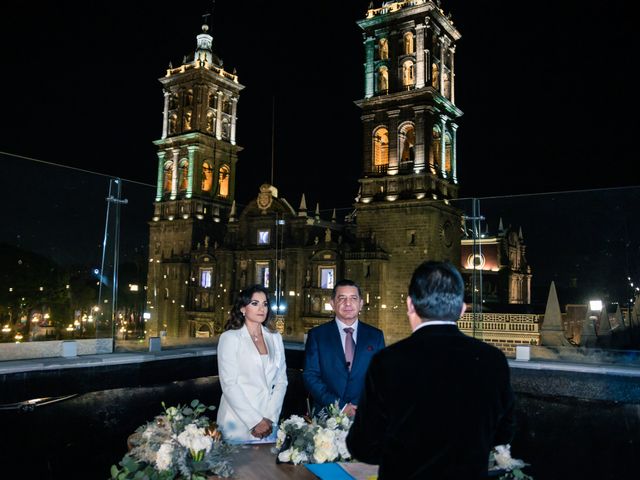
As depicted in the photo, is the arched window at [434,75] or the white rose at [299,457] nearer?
the white rose at [299,457]

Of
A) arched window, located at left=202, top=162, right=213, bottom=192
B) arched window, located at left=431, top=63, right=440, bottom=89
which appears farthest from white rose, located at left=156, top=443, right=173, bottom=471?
arched window, located at left=202, top=162, right=213, bottom=192

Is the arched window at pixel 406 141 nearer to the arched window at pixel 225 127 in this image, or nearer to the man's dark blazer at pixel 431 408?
the arched window at pixel 225 127

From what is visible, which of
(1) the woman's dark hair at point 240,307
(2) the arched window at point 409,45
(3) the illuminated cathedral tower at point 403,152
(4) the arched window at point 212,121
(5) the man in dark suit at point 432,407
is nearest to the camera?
(5) the man in dark suit at point 432,407

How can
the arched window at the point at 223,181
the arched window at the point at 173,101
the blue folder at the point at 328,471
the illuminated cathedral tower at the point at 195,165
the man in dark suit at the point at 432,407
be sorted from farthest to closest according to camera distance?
the arched window at the point at 173,101 < the arched window at the point at 223,181 < the illuminated cathedral tower at the point at 195,165 < the blue folder at the point at 328,471 < the man in dark suit at the point at 432,407

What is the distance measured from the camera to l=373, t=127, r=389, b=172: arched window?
108ft

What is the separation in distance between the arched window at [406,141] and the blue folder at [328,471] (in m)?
29.9

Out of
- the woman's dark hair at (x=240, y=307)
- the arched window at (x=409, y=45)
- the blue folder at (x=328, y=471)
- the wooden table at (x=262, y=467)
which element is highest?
the arched window at (x=409, y=45)

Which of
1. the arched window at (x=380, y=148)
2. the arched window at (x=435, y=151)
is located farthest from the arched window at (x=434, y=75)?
the arched window at (x=380, y=148)

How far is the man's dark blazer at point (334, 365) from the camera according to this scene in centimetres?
500

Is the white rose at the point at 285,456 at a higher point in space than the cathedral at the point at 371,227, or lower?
lower

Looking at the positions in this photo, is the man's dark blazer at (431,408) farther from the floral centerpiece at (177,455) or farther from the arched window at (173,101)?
the arched window at (173,101)

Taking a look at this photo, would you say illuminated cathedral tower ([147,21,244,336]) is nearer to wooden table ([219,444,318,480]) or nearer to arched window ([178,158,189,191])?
arched window ([178,158,189,191])

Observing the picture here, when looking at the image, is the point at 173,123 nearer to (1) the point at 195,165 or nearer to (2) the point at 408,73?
(1) the point at 195,165

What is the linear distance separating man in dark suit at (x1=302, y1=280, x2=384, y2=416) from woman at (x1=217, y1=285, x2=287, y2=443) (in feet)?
0.94
